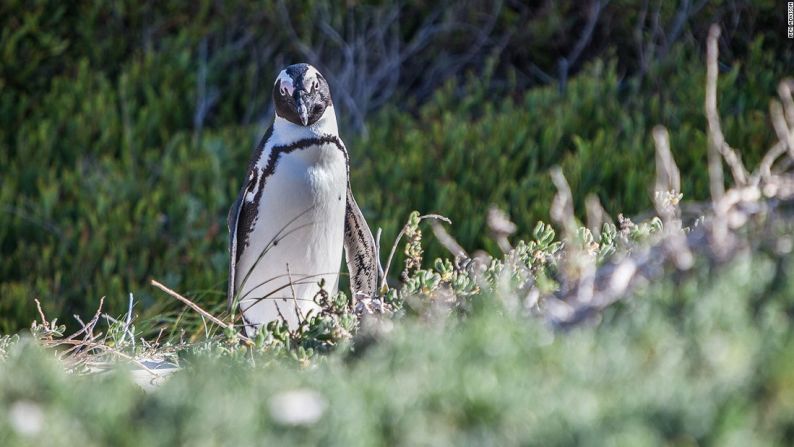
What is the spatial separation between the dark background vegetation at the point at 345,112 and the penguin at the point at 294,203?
415 mm

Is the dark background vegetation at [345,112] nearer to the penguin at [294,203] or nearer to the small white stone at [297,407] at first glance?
the penguin at [294,203]

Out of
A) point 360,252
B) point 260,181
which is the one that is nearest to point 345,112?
point 360,252

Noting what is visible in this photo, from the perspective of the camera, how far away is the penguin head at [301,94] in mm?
3980

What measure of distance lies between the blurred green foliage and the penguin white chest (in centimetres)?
173

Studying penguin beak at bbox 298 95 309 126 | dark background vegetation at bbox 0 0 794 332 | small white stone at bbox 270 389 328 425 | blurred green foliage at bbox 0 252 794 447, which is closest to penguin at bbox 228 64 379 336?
penguin beak at bbox 298 95 309 126

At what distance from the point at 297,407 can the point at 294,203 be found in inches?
82.4

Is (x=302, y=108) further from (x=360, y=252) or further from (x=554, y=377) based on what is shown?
(x=554, y=377)

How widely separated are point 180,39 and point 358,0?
1287 mm

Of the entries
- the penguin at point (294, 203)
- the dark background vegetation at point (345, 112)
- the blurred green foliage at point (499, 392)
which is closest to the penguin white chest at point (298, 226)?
the penguin at point (294, 203)

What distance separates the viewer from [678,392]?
1993mm

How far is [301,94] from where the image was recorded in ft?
13.1

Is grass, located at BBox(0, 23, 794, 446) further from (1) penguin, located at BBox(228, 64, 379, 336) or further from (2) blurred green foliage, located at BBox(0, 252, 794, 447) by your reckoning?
(1) penguin, located at BBox(228, 64, 379, 336)

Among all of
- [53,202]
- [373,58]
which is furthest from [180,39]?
[53,202]

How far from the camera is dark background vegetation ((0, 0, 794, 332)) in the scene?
621cm
